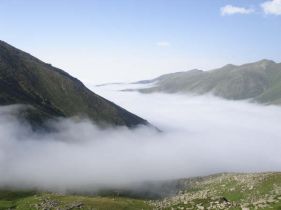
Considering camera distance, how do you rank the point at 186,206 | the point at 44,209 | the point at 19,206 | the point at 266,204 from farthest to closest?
1. the point at 19,206
2. the point at 44,209
3. the point at 186,206
4. the point at 266,204

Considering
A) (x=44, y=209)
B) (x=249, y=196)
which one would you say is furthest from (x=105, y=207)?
(x=249, y=196)

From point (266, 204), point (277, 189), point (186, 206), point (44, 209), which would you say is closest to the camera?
point (266, 204)

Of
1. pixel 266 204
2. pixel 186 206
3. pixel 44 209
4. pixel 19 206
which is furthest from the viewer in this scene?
pixel 19 206

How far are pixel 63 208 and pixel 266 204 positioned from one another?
7799cm

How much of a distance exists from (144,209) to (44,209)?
40.2m

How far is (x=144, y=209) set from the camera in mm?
183250

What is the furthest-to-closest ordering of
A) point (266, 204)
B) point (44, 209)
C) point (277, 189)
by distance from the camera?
1. point (277, 189)
2. point (44, 209)
3. point (266, 204)

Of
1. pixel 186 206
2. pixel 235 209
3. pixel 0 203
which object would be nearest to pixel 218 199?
pixel 186 206

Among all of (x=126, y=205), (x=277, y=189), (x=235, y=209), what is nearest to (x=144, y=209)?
(x=126, y=205)

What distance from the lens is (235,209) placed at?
11919cm

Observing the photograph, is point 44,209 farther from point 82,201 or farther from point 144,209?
point 144,209

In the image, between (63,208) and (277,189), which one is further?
(277,189)

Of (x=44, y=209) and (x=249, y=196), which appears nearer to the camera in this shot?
(x=44, y=209)

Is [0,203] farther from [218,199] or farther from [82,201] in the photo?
[218,199]
